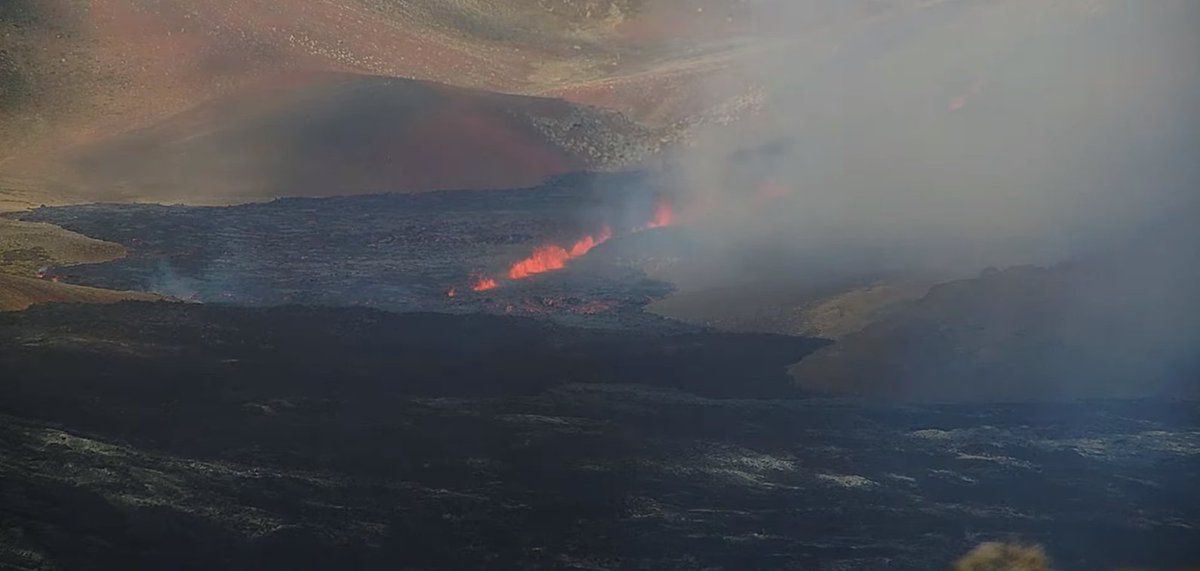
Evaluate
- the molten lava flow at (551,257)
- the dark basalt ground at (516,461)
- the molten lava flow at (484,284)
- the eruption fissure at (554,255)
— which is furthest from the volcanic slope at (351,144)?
the dark basalt ground at (516,461)

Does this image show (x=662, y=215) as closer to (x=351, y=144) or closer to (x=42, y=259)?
(x=351, y=144)

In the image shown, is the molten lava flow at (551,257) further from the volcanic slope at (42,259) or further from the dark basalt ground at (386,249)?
the volcanic slope at (42,259)

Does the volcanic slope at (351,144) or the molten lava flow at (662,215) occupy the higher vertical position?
the volcanic slope at (351,144)

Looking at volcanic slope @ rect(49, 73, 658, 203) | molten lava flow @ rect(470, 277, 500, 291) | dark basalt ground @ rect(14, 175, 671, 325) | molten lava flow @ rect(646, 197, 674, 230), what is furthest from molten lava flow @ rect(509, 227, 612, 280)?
volcanic slope @ rect(49, 73, 658, 203)

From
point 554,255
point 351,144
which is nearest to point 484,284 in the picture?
point 554,255

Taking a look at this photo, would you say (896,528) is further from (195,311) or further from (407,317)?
(195,311)

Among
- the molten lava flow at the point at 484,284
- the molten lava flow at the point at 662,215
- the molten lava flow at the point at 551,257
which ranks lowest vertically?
the molten lava flow at the point at 484,284
